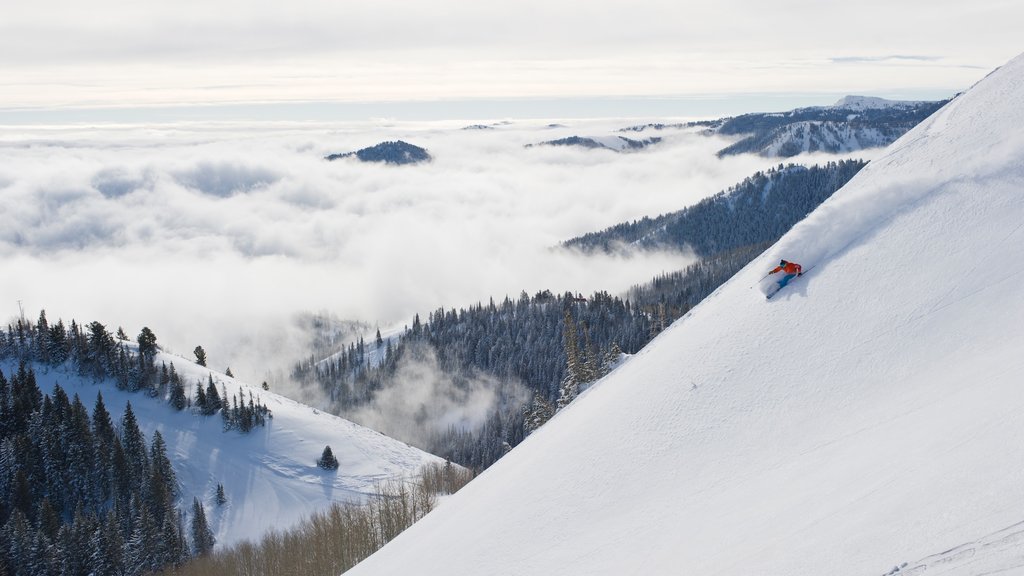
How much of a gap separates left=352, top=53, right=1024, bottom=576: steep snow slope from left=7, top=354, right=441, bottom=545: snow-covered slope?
9633 cm

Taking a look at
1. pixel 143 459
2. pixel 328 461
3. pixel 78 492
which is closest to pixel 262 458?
pixel 328 461

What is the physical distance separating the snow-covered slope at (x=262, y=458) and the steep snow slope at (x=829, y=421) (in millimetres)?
96332

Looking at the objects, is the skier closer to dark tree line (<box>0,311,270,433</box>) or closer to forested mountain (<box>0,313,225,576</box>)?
forested mountain (<box>0,313,225,576</box>)

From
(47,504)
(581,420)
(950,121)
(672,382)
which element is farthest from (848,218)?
(47,504)

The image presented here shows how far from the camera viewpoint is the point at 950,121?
2808cm

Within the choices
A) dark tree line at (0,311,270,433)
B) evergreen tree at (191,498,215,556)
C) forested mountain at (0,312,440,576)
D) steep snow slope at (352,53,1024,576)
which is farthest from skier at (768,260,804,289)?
dark tree line at (0,311,270,433)

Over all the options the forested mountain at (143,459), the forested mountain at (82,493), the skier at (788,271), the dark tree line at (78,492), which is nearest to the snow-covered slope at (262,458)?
the forested mountain at (143,459)

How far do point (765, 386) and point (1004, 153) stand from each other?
14178 millimetres

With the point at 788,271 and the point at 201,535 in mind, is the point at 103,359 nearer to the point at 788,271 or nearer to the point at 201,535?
the point at 201,535

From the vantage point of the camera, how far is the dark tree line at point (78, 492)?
286 ft

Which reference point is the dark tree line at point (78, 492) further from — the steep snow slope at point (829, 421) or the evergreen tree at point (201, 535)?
the steep snow slope at point (829, 421)

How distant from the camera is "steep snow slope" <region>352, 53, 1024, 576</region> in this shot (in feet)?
40.5

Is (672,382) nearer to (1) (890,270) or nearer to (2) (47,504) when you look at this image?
(1) (890,270)

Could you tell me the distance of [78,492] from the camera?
11031cm
